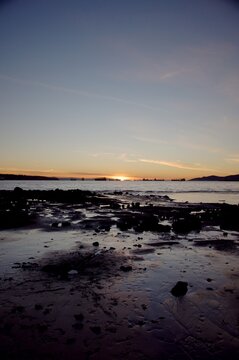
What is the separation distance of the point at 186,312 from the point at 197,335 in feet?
3.40

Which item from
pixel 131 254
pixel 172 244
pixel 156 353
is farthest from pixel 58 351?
pixel 172 244

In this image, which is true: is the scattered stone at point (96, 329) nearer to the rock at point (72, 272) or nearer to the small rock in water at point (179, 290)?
the small rock in water at point (179, 290)

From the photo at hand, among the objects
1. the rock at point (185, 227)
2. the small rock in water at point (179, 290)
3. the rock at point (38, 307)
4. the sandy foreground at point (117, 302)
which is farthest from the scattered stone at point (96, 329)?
the rock at point (185, 227)

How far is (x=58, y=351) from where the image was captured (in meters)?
5.64

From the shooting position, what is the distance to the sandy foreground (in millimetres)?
5844

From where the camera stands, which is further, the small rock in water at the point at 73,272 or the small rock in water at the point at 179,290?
the small rock in water at the point at 73,272

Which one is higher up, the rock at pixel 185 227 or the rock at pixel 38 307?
Result: the rock at pixel 185 227

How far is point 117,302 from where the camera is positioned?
7.91 meters

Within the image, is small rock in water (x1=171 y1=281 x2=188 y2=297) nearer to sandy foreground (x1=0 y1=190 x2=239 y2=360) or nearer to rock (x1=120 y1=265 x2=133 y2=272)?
sandy foreground (x1=0 y1=190 x2=239 y2=360)

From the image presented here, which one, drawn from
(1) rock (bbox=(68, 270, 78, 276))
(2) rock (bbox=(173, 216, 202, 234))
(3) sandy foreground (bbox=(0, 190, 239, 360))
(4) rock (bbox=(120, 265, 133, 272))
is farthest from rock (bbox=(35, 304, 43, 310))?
(2) rock (bbox=(173, 216, 202, 234))

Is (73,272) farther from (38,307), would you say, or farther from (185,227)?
(185,227)

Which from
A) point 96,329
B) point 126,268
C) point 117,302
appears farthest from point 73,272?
point 96,329

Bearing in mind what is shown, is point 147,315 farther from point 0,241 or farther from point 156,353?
point 0,241

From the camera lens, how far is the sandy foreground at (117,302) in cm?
584
